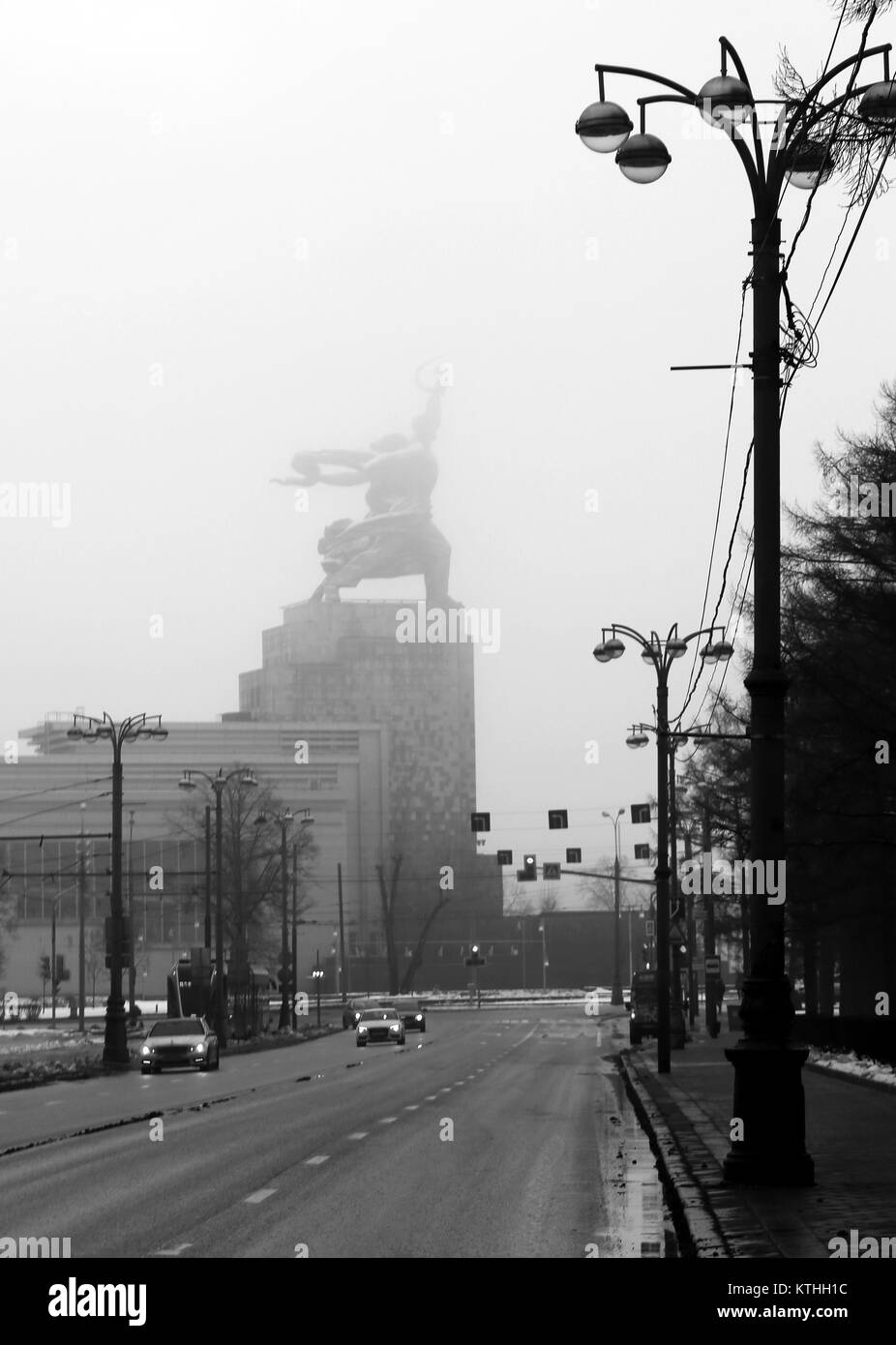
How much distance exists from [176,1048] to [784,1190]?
33.4 meters

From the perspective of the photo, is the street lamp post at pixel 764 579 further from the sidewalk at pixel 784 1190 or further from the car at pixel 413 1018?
the car at pixel 413 1018

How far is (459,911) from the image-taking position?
542 ft

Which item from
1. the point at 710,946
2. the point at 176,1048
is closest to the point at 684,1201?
the point at 176,1048

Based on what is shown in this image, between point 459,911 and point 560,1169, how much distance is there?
479 ft

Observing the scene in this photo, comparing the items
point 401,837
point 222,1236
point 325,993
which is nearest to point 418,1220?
point 222,1236

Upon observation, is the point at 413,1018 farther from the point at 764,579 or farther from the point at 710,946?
the point at 764,579

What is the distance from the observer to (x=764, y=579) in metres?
16.5

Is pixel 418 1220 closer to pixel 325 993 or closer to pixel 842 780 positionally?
pixel 842 780

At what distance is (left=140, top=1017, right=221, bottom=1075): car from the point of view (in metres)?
47.2

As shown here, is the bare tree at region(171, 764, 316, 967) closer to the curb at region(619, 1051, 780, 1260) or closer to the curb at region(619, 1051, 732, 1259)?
the curb at region(619, 1051, 732, 1259)

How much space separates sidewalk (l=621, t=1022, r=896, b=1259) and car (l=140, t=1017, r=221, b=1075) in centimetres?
1679

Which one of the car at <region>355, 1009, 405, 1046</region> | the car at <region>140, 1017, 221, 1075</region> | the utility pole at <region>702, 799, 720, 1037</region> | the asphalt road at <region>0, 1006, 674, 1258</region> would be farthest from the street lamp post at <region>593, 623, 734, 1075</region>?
the car at <region>355, 1009, 405, 1046</region>
